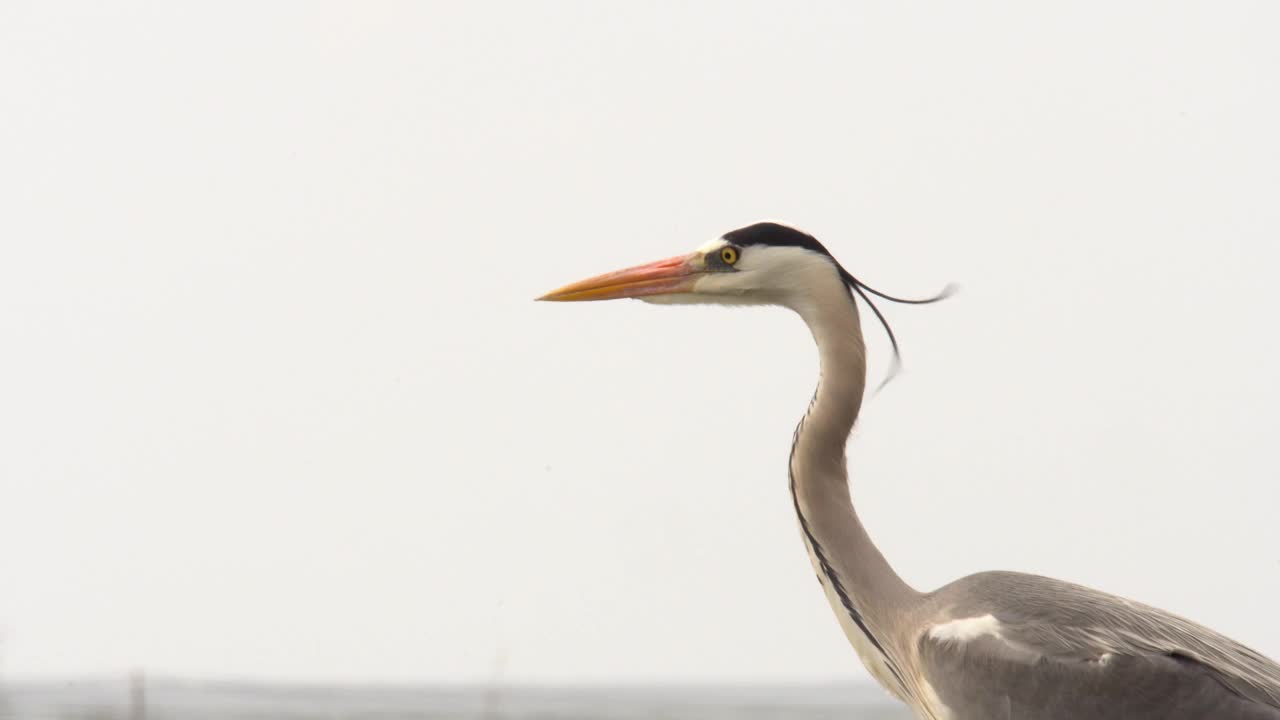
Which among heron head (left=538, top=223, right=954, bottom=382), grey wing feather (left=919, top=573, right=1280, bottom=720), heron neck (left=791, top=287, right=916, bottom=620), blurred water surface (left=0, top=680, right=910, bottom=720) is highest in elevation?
heron head (left=538, top=223, right=954, bottom=382)

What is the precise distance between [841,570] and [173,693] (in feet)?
68.9

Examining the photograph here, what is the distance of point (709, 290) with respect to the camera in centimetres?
459

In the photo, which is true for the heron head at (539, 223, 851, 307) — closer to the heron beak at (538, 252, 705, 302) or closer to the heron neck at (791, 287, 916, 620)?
the heron beak at (538, 252, 705, 302)

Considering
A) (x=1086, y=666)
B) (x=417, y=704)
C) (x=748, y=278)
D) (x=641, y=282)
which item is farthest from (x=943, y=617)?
(x=417, y=704)

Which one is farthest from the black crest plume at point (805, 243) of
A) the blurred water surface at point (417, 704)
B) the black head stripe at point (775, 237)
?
the blurred water surface at point (417, 704)

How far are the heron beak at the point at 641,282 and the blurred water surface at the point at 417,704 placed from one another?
11456 mm

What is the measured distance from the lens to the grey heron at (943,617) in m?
3.68

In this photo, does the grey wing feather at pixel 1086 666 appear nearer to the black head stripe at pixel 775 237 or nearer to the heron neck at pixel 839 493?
the heron neck at pixel 839 493

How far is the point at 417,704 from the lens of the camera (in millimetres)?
25125

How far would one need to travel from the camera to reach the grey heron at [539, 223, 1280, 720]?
12.1 feet

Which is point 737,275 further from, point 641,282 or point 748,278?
point 641,282

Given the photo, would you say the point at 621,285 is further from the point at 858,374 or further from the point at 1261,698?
the point at 1261,698

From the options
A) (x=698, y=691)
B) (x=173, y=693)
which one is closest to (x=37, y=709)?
(x=173, y=693)

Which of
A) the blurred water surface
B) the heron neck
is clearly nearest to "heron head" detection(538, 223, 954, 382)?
the heron neck
